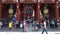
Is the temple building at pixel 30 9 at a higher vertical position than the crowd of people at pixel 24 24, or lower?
higher

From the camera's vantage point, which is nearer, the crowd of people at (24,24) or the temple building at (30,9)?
the crowd of people at (24,24)

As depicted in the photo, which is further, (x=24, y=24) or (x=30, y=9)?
(x=30, y=9)

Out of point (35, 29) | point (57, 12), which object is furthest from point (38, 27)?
point (57, 12)

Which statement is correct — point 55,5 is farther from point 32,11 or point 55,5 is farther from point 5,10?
point 5,10

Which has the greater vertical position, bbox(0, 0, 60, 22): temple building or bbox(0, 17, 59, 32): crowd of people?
bbox(0, 0, 60, 22): temple building

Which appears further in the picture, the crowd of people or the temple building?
the temple building

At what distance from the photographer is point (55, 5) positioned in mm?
33781

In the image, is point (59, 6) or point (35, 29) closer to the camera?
point (35, 29)

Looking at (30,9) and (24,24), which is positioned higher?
(30,9)

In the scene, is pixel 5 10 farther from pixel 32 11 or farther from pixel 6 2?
pixel 32 11

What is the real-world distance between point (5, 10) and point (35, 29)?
608cm

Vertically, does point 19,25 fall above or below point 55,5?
below

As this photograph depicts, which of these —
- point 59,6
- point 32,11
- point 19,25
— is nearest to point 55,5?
point 59,6

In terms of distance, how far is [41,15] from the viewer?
113 feet
